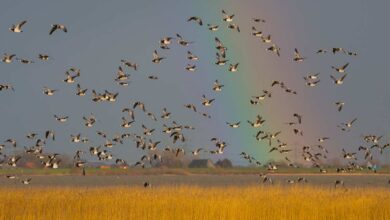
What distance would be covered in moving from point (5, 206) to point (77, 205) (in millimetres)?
3268

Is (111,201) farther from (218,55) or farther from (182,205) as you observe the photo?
(218,55)

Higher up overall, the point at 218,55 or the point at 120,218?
the point at 218,55

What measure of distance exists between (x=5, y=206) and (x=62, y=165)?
537ft

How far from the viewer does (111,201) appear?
125ft

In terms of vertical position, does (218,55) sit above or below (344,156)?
above

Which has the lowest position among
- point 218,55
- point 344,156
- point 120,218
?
point 120,218

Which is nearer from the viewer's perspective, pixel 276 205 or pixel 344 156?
pixel 276 205

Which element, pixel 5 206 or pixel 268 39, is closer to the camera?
pixel 5 206

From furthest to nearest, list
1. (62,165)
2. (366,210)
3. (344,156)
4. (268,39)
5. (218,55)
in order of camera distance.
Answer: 1. (62,165)
2. (344,156)
3. (218,55)
4. (268,39)
5. (366,210)

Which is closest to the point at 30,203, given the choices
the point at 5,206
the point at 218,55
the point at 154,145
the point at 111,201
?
the point at 5,206

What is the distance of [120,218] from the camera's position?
33.4 metres

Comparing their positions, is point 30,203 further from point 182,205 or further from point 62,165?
point 62,165

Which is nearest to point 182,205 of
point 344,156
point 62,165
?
point 344,156

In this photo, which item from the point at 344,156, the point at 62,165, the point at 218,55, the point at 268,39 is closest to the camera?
the point at 268,39
